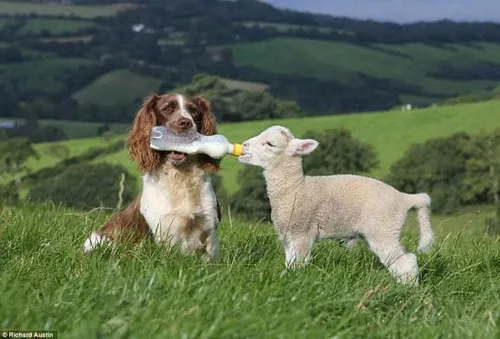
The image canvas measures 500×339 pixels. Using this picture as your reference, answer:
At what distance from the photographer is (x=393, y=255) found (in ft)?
23.9

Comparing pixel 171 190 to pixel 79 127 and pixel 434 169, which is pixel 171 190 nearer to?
pixel 434 169

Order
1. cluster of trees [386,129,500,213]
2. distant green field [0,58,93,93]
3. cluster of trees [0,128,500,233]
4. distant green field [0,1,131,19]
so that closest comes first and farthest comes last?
cluster of trees [0,128,500,233]
cluster of trees [386,129,500,213]
distant green field [0,58,93,93]
distant green field [0,1,131,19]

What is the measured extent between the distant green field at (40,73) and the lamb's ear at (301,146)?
132351 millimetres

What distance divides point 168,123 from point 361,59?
15115 cm

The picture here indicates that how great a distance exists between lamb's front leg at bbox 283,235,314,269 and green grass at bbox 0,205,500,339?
11cm

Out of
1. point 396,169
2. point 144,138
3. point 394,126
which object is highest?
point 144,138

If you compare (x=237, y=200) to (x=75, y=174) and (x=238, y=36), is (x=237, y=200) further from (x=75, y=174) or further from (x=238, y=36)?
(x=238, y=36)

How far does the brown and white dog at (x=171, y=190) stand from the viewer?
7.82 meters

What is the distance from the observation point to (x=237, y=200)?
2071 inches

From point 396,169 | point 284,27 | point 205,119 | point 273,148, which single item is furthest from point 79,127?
point 273,148

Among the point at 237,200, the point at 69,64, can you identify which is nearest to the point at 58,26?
the point at 69,64

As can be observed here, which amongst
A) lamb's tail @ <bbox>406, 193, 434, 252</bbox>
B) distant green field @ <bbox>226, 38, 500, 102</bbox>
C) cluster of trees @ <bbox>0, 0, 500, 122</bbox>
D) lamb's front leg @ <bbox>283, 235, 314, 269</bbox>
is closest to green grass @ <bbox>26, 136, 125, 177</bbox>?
cluster of trees @ <bbox>0, 0, 500, 122</bbox>

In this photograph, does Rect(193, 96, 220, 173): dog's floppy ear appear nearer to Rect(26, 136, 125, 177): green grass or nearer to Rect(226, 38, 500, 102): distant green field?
Rect(26, 136, 125, 177): green grass

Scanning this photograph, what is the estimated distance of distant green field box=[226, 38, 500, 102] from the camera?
14638 centimetres
